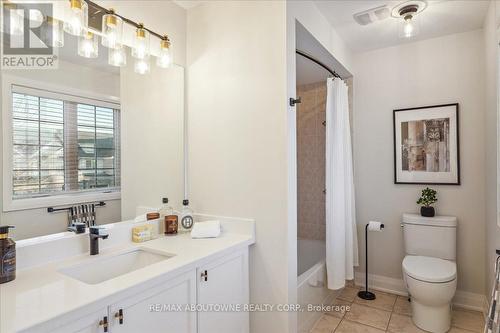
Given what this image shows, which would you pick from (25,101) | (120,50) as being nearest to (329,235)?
(120,50)

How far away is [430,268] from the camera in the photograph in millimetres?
2264

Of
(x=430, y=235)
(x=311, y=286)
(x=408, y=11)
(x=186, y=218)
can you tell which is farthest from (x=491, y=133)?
(x=186, y=218)

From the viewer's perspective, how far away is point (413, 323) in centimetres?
230

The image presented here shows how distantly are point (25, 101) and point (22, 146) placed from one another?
21cm

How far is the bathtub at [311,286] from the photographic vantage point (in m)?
2.08

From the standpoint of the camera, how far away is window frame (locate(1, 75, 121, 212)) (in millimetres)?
1250

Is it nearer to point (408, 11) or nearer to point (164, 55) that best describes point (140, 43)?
point (164, 55)

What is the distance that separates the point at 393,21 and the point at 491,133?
3.86ft

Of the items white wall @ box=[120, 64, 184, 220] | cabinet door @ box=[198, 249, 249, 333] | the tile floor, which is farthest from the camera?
the tile floor

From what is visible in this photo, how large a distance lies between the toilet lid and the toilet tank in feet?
Result: 0.36

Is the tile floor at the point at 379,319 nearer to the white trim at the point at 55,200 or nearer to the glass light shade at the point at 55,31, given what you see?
the white trim at the point at 55,200

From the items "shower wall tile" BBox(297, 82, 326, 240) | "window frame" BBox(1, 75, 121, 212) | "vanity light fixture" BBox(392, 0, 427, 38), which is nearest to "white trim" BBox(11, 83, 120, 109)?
"window frame" BBox(1, 75, 121, 212)

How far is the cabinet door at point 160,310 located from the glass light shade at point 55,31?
129 cm

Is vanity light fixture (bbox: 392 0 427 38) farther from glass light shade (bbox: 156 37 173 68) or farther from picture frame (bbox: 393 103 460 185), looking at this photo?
glass light shade (bbox: 156 37 173 68)
